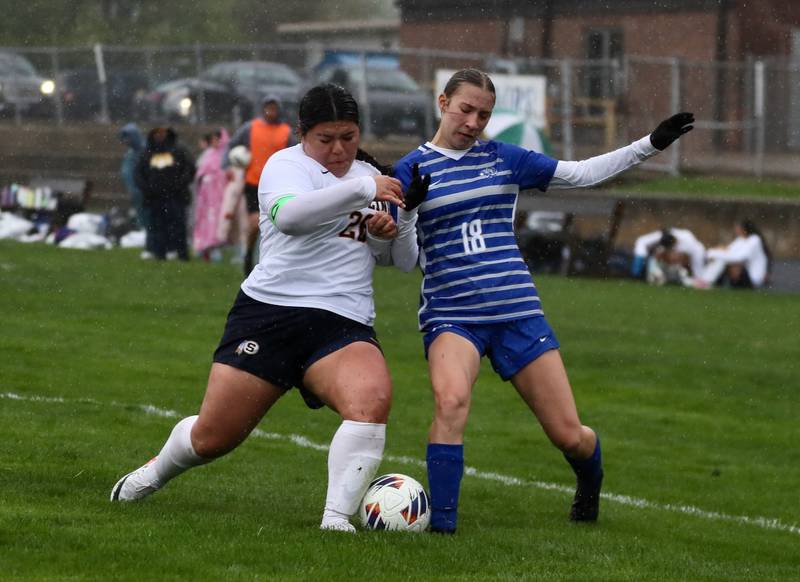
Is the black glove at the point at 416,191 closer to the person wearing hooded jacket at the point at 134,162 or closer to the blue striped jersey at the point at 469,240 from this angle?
the blue striped jersey at the point at 469,240

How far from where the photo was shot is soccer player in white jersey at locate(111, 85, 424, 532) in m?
6.09

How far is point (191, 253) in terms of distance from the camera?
2414cm

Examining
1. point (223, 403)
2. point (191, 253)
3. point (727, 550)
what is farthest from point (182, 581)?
point (191, 253)

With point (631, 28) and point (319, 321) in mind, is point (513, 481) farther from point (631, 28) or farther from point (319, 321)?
point (631, 28)

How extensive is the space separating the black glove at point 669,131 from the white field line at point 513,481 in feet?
7.10

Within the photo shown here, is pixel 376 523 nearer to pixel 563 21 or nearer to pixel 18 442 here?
pixel 18 442

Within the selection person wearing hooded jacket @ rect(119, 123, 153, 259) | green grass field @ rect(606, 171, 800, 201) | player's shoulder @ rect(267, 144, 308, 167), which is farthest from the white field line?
green grass field @ rect(606, 171, 800, 201)

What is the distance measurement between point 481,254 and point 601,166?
65 cm

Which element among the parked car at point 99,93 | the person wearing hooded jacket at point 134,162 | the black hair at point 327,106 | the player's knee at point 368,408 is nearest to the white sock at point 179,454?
the player's knee at point 368,408

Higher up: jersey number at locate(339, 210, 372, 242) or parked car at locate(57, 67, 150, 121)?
jersey number at locate(339, 210, 372, 242)

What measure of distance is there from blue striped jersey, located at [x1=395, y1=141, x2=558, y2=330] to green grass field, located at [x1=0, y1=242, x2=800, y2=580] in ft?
2.98

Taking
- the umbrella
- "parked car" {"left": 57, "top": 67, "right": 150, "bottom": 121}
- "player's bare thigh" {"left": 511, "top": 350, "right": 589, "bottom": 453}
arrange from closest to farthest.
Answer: "player's bare thigh" {"left": 511, "top": 350, "right": 589, "bottom": 453}, the umbrella, "parked car" {"left": 57, "top": 67, "right": 150, "bottom": 121}

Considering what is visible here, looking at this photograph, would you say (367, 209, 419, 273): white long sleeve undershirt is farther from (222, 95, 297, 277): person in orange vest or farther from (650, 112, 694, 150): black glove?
(222, 95, 297, 277): person in orange vest

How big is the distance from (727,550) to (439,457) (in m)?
1.44
